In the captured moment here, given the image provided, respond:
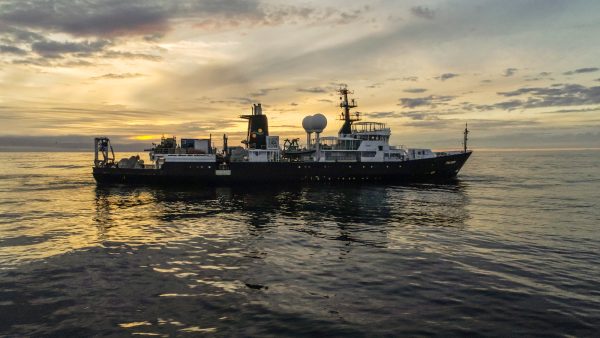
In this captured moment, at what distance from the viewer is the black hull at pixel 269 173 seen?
193ft

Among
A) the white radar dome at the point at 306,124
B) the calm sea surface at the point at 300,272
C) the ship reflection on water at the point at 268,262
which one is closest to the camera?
the calm sea surface at the point at 300,272

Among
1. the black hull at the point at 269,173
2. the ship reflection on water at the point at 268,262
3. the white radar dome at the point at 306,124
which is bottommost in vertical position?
the ship reflection on water at the point at 268,262

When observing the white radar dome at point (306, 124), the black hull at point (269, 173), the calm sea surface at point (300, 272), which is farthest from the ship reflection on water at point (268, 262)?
the white radar dome at point (306, 124)

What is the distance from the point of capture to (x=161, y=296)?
14234mm

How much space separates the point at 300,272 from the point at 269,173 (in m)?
43.3

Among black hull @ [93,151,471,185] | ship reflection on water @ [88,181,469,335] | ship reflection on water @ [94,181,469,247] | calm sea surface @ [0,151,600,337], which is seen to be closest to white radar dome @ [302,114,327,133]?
black hull @ [93,151,471,185]

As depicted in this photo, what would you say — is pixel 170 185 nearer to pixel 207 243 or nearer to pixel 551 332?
pixel 207 243

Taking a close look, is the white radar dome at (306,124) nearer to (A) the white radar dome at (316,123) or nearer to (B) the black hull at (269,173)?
(A) the white radar dome at (316,123)

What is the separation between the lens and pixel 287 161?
202ft

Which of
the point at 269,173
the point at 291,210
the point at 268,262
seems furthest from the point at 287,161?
the point at 268,262

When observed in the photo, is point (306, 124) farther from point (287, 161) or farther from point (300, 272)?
point (300, 272)

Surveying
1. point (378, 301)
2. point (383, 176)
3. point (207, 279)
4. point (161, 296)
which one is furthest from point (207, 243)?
point (383, 176)

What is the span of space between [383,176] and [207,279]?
49.4m

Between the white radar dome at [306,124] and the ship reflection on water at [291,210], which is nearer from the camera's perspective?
the ship reflection on water at [291,210]
